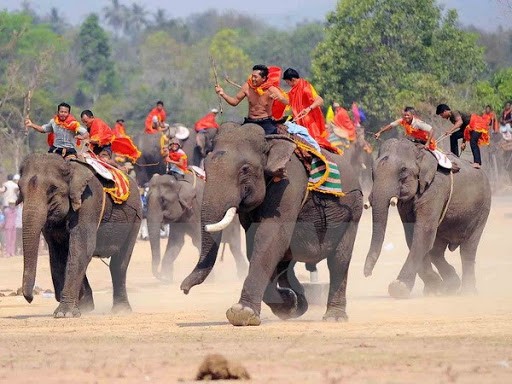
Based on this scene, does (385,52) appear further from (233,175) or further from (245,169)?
(233,175)

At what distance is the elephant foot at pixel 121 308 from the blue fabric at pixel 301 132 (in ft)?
12.4

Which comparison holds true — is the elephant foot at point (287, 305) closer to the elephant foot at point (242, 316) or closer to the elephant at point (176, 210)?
the elephant foot at point (242, 316)

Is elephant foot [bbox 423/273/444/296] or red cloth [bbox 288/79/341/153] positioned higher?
red cloth [bbox 288/79/341/153]

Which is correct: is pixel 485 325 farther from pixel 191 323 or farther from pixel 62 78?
pixel 62 78

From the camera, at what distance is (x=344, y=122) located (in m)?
36.7

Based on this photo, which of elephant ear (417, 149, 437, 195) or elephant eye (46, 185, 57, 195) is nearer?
elephant eye (46, 185, 57, 195)

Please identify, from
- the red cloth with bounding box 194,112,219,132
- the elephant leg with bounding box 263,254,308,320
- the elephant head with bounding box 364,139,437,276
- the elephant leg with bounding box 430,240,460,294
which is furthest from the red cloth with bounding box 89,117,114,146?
the red cloth with bounding box 194,112,219,132

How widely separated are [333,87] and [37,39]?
41.8m

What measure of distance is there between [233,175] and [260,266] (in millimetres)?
915

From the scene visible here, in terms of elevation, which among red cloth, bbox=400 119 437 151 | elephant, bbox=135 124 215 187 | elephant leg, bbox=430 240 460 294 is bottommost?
elephant leg, bbox=430 240 460 294

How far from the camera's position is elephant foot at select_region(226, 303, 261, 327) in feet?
49.1

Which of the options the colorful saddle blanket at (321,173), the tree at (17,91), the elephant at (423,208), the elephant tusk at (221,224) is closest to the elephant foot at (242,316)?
the elephant tusk at (221,224)

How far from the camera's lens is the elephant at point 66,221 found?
54.7 ft

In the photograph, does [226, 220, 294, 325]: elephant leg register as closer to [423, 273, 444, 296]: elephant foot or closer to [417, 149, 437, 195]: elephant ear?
[417, 149, 437, 195]: elephant ear
